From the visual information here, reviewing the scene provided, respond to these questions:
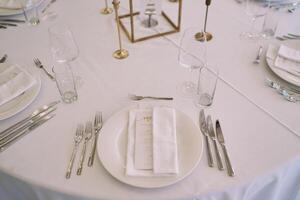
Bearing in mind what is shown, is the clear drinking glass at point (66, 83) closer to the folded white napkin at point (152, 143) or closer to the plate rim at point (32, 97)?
the plate rim at point (32, 97)

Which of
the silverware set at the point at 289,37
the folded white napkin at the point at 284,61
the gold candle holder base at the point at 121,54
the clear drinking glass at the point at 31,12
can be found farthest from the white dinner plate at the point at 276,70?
the clear drinking glass at the point at 31,12

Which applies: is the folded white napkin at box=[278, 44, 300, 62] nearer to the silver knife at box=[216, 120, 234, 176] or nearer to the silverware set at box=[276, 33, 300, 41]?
the silverware set at box=[276, 33, 300, 41]

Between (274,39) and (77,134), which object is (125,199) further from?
(274,39)

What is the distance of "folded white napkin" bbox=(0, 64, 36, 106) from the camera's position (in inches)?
37.2

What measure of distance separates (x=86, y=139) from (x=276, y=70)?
667mm

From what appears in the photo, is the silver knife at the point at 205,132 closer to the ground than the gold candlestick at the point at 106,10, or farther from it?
closer to the ground

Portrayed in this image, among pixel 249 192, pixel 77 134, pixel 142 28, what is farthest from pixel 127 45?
pixel 249 192

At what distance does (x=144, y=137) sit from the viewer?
31.8 inches

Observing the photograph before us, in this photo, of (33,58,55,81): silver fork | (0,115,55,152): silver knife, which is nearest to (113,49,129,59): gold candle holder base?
(33,58,55,81): silver fork

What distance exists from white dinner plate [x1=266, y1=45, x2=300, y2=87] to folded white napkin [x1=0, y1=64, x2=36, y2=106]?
82 centimetres

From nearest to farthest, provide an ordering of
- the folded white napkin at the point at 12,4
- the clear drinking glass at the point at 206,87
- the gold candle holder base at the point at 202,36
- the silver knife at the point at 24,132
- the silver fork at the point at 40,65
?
the silver knife at the point at 24,132 → the clear drinking glass at the point at 206,87 → the silver fork at the point at 40,65 → the gold candle holder base at the point at 202,36 → the folded white napkin at the point at 12,4

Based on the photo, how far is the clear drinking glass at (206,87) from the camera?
3.04 ft

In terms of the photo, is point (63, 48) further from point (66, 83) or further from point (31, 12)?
point (31, 12)

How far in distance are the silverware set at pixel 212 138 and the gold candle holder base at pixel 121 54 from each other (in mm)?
404
